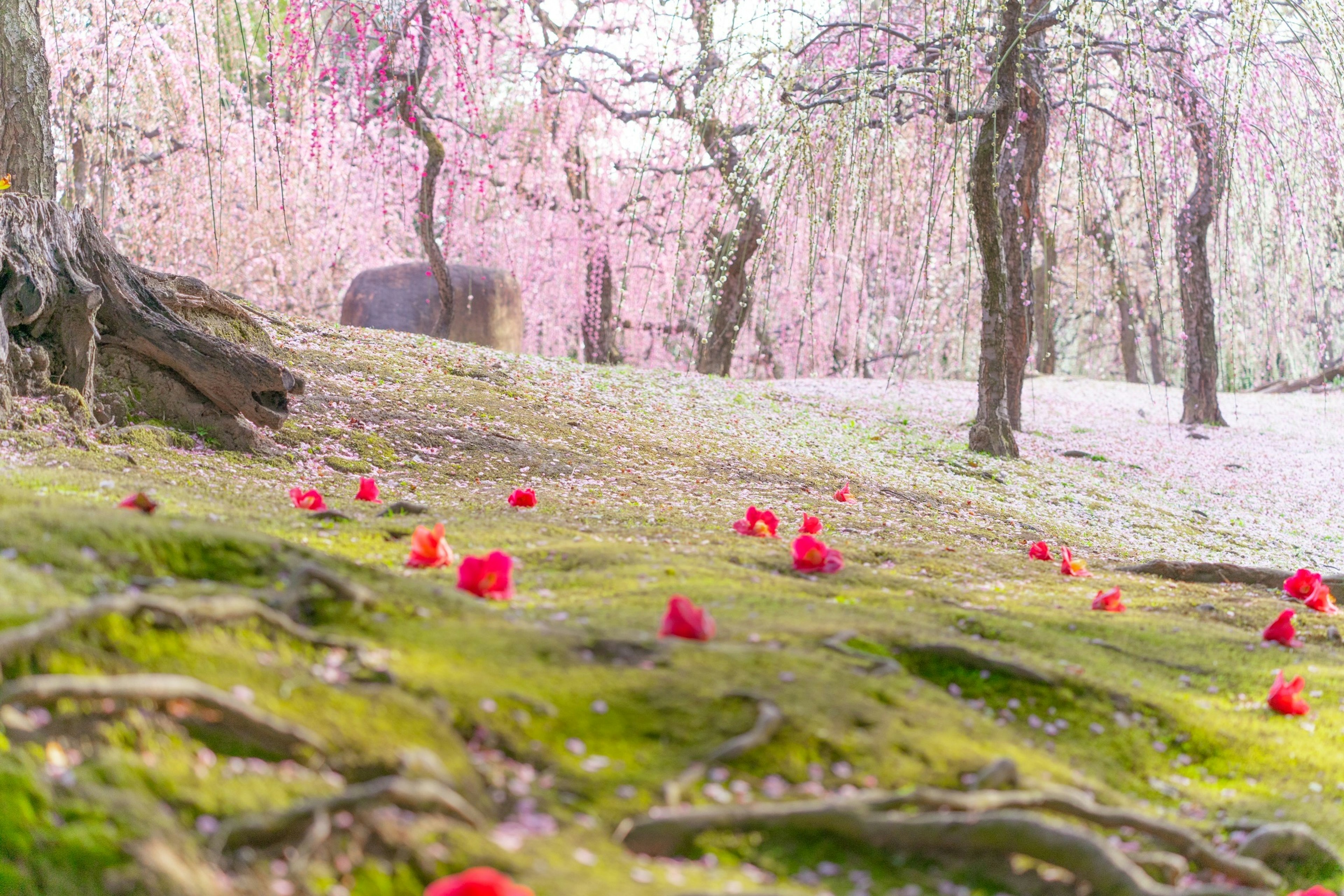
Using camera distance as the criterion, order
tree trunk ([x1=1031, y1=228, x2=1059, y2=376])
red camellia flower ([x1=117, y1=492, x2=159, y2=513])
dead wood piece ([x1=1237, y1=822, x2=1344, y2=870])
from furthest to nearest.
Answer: tree trunk ([x1=1031, y1=228, x2=1059, y2=376])
red camellia flower ([x1=117, y1=492, x2=159, y2=513])
dead wood piece ([x1=1237, y1=822, x2=1344, y2=870])

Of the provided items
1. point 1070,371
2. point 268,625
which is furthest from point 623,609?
point 1070,371

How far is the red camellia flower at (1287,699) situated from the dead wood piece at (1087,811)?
0.97 metres

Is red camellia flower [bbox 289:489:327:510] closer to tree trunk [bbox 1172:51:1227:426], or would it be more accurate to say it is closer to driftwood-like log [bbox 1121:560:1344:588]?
driftwood-like log [bbox 1121:560:1344:588]

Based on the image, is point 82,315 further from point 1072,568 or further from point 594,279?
point 594,279

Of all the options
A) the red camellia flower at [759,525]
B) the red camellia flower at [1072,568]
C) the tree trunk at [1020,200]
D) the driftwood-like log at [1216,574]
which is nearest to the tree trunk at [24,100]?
the red camellia flower at [759,525]

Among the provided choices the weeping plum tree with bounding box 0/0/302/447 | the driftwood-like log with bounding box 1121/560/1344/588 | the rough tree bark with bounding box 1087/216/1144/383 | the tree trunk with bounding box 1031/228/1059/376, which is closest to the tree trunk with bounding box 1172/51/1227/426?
the rough tree bark with bounding box 1087/216/1144/383

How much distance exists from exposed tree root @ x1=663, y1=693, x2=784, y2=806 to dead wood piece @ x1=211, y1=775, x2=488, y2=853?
0.91 ft

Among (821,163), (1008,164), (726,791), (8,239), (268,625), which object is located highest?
(1008,164)

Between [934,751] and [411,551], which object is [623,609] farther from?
[934,751]

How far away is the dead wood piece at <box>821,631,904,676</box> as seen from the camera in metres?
2.06

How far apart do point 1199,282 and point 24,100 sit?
11.6 metres

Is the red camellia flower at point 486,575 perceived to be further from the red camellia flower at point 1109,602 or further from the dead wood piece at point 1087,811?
the red camellia flower at point 1109,602

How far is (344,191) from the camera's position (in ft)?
47.4

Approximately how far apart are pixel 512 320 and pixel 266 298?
409cm
